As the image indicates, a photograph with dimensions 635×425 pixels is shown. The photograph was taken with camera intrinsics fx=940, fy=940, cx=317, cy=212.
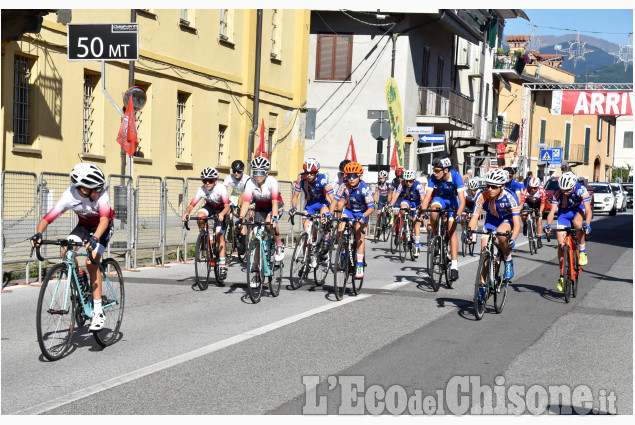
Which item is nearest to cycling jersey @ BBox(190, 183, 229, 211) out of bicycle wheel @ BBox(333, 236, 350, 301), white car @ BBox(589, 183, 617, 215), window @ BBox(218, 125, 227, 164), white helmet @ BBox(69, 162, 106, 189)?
bicycle wheel @ BBox(333, 236, 350, 301)

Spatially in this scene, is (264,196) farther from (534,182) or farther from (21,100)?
(534,182)

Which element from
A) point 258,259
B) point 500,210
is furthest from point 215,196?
point 500,210

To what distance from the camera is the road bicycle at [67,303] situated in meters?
7.82

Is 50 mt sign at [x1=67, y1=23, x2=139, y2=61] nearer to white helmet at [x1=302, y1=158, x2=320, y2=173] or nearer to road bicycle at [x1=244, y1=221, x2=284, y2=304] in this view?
white helmet at [x1=302, y1=158, x2=320, y2=173]

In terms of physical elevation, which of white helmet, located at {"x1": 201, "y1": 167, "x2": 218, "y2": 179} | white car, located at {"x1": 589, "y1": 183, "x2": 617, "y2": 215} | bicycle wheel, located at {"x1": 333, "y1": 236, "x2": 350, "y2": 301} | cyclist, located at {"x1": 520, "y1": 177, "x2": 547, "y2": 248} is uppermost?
white helmet, located at {"x1": 201, "y1": 167, "x2": 218, "y2": 179}

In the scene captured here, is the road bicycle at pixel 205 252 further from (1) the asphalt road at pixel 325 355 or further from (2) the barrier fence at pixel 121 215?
(2) the barrier fence at pixel 121 215

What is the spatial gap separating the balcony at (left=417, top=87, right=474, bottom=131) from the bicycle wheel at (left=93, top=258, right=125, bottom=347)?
1287 inches

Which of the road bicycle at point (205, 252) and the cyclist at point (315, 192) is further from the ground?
the cyclist at point (315, 192)

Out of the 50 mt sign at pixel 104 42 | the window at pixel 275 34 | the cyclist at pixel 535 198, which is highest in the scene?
the window at pixel 275 34

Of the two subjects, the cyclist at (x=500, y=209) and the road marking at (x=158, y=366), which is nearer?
the road marking at (x=158, y=366)

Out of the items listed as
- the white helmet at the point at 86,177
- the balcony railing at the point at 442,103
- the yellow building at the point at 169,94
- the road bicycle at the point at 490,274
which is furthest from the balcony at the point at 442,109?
the white helmet at the point at 86,177

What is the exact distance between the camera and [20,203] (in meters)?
12.8

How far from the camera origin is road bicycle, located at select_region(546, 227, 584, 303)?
41.3 ft

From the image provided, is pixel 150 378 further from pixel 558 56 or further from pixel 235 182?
pixel 558 56
